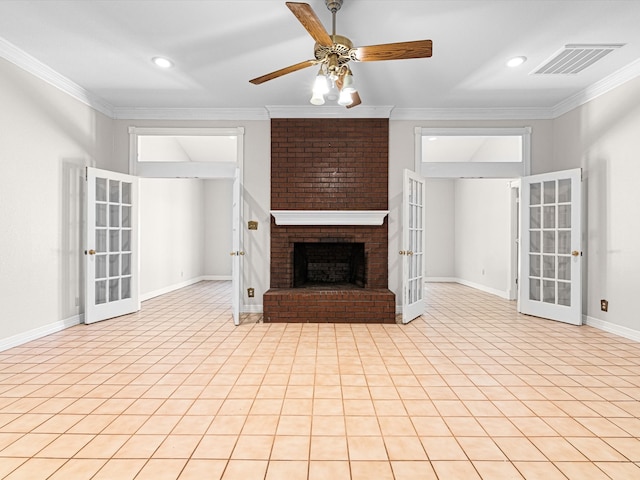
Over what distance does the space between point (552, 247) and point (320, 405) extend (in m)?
3.85

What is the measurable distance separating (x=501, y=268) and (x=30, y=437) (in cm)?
647

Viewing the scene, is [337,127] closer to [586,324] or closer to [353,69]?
[353,69]

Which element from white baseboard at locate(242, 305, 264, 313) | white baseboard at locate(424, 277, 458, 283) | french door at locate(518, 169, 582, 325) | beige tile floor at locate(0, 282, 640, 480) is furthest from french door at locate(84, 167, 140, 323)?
white baseboard at locate(424, 277, 458, 283)

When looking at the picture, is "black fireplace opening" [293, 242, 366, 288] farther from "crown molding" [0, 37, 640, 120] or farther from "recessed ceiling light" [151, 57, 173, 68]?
"recessed ceiling light" [151, 57, 173, 68]

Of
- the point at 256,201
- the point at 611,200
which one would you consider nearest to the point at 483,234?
the point at 611,200

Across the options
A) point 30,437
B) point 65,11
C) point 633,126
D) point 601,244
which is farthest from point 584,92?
point 30,437

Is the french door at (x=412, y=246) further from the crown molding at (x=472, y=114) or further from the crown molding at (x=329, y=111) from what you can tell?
the crown molding at (x=329, y=111)

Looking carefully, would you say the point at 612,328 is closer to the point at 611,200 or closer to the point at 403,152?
the point at 611,200

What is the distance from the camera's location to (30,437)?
1.83 metres

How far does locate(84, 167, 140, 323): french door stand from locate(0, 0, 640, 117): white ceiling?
1.12 metres

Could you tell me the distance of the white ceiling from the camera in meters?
2.67

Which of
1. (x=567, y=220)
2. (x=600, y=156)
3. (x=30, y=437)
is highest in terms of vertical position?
(x=600, y=156)

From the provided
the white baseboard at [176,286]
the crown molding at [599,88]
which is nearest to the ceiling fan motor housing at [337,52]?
the crown molding at [599,88]

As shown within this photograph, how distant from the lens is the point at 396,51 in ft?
7.57
